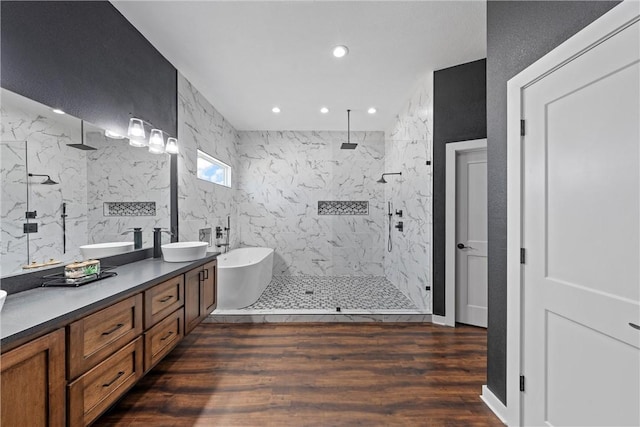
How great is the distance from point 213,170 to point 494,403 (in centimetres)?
445

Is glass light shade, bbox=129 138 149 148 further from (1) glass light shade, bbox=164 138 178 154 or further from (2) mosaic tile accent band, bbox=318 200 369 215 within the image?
(2) mosaic tile accent band, bbox=318 200 369 215

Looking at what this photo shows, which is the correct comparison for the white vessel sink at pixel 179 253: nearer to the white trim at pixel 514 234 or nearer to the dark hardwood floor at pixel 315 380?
the dark hardwood floor at pixel 315 380

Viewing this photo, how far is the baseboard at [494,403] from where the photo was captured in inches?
68.6

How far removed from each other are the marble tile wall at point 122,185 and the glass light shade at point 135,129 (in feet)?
0.28

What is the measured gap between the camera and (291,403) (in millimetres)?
1912

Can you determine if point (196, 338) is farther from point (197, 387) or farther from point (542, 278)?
point (542, 278)

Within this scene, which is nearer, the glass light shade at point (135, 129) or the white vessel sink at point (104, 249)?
the white vessel sink at point (104, 249)

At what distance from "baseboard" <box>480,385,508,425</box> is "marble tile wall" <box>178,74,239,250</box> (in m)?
3.16

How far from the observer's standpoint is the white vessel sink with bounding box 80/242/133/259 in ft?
6.63

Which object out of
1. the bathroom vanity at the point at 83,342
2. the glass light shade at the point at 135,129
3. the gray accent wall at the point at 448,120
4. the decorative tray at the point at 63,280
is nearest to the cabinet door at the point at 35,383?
the bathroom vanity at the point at 83,342

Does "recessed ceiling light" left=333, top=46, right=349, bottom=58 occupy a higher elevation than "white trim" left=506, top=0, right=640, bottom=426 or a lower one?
higher

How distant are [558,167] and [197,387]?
2.68m

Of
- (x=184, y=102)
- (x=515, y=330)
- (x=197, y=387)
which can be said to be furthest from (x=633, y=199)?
(x=184, y=102)

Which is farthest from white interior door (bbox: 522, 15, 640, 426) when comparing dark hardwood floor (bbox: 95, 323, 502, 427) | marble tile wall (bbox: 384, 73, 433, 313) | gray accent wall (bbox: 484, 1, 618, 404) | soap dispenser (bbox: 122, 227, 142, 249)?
soap dispenser (bbox: 122, 227, 142, 249)
